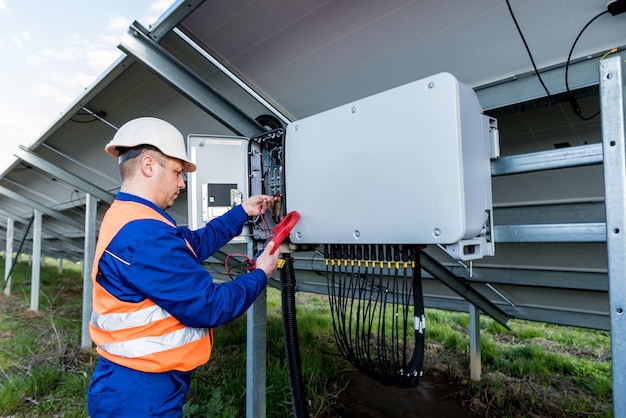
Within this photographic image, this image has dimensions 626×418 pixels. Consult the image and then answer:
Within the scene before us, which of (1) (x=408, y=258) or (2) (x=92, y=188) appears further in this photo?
(2) (x=92, y=188)

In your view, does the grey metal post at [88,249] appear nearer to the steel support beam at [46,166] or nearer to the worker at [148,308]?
the steel support beam at [46,166]

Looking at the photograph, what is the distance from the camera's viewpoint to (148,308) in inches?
42.6

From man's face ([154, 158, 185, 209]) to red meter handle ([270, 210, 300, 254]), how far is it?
0.37 m

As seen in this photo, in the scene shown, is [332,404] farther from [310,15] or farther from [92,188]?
[92,188]

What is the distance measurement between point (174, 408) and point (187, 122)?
1649 millimetres

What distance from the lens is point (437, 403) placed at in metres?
2.92

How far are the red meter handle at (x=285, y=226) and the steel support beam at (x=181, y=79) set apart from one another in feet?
2.22

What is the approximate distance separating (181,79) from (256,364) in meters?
1.38

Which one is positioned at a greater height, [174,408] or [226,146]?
[226,146]

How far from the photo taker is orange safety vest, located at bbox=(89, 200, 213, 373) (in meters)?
1.08

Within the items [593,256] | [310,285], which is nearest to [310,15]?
[593,256]

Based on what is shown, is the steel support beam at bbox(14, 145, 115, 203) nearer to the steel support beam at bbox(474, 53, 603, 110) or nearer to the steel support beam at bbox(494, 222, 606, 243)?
the steel support beam at bbox(474, 53, 603, 110)

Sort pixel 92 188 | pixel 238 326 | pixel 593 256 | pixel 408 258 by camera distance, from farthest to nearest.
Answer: pixel 238 326 → pixel 92 188 → pixel 593 256 → pixel 408 258

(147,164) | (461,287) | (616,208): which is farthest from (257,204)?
(461,287)
